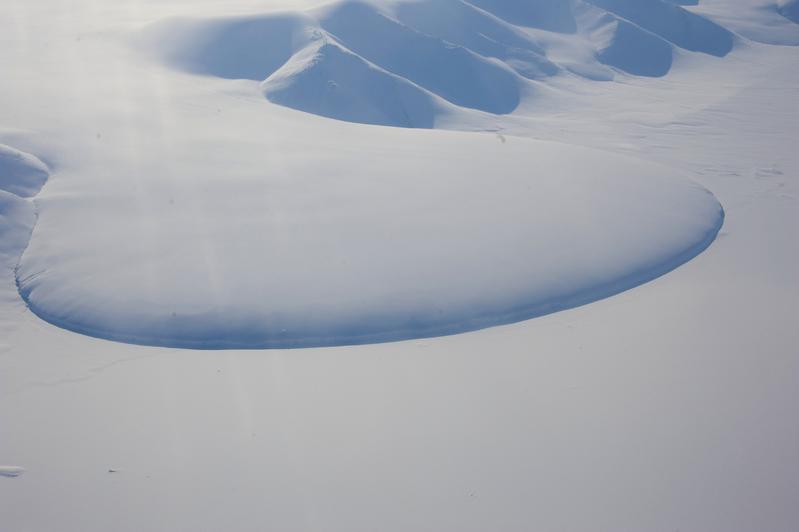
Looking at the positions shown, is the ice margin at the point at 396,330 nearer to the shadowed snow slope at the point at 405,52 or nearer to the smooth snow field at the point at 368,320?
the smooth snow field at the point at 368,320

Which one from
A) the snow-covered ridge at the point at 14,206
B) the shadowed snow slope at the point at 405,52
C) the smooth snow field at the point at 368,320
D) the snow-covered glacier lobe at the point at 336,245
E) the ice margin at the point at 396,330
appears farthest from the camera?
the shadowed snow slope at the point at 405,52

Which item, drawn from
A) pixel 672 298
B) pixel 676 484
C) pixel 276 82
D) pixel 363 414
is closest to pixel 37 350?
pixel 363 414

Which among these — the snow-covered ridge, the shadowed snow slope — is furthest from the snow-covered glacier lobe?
the shadowed snow slope

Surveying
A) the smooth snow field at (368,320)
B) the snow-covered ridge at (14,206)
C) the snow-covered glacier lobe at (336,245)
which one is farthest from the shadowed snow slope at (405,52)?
the snow-covered ridge at (14,206)

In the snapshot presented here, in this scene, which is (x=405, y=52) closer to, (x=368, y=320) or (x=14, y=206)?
(x=14, y=206)

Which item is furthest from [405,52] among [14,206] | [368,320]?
[368,320]

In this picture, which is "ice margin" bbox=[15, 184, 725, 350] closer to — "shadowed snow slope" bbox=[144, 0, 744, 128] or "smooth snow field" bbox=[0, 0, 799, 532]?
"smooth snow field" bbox=[0, 0, 799, 532]
